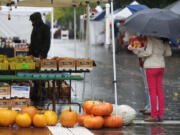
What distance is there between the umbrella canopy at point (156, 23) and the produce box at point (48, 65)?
6.13 feet

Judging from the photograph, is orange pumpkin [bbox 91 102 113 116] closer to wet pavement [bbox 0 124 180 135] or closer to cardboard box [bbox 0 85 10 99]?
wet pavement [bbox 0 124 180 135]

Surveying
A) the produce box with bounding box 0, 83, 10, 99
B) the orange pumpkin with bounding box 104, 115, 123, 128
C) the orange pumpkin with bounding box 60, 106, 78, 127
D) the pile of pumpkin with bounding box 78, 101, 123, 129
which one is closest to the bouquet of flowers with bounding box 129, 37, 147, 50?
the pile of pumpkin with bounding box 78, 101, 123, 129

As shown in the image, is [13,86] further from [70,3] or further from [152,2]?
[152,2]

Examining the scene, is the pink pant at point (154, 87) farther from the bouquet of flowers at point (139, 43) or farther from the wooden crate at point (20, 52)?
the wooden crate at point (20, 52)

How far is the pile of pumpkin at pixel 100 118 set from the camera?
9.48 m

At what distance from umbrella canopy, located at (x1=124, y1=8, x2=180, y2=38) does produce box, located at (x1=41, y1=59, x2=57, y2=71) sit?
6.13 feet

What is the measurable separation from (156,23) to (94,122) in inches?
94.7

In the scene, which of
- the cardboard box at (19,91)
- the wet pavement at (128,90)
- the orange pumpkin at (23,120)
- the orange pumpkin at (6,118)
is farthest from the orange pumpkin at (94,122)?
the cardboard box at (19,91)

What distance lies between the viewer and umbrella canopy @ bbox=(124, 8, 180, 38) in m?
10.2

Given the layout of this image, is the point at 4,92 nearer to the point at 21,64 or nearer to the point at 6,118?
the point at 21,64

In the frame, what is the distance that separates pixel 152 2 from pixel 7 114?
88.1 ft

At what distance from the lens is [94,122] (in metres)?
9.43

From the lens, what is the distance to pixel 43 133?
8984 mm

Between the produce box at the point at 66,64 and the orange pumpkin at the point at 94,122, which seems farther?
the produce box at the point at 66,64
